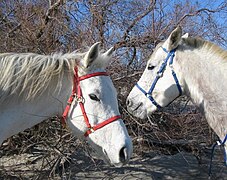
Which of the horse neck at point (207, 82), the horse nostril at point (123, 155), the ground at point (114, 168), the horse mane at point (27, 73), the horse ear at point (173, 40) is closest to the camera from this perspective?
the horse mane at point (27, 73)

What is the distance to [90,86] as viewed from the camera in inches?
77.1

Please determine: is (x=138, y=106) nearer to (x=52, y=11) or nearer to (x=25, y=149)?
(x=25, y=149)

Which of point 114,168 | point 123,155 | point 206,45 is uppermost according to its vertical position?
point 206,45

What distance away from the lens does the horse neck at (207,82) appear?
7.88 ft

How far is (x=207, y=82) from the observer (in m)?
2.44

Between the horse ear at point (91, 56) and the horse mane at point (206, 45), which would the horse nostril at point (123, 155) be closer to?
the horse ear at point (91, 56)

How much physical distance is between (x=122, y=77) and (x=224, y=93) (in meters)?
1.86

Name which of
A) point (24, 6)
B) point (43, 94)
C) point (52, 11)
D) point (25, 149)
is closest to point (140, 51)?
point (52, 11)

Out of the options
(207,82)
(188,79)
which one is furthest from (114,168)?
(207,82)

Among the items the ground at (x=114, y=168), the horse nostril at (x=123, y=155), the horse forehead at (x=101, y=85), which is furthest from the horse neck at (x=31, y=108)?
the ground at (x=114, y=168)

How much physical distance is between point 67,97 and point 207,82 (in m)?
1.30

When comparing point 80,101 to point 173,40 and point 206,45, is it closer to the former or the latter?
point 173,40

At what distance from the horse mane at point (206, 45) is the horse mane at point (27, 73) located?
1257mm

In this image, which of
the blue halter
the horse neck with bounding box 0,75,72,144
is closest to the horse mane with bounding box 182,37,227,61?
A: the blue halter
